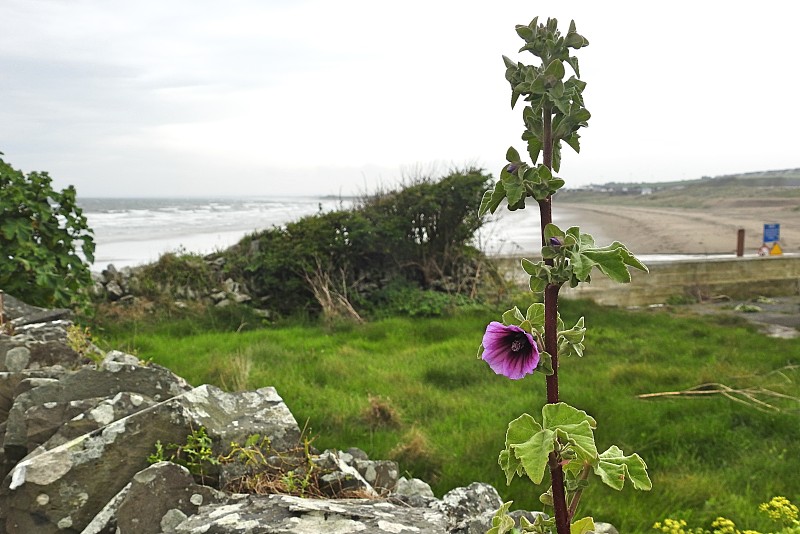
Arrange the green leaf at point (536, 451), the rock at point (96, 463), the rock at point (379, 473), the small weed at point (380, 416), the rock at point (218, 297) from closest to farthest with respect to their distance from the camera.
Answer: the green leaf at point (536, 451)
the rock at point (96, 463)
the rock at point (379, 473)
the small weed at point (380, 416)
the rock at point (218, 297)

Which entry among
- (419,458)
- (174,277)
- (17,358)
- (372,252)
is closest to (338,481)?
(419,458)

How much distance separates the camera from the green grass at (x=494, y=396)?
4.29 m

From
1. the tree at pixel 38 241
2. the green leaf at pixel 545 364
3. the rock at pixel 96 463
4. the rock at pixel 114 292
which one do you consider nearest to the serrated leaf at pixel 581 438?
the green leaf at pixel 545 364

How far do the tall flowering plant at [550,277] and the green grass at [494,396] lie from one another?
2688mm

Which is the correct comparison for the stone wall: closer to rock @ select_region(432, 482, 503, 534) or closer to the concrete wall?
rock @ select_region(432, 482, 503, 534)

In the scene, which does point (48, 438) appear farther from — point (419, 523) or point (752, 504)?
point (752, 504)

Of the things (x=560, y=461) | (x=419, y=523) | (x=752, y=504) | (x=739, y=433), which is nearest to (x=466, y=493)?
(x=419, y=523)

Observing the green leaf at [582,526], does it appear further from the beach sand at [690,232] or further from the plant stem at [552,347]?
the beach sand at [690,232]

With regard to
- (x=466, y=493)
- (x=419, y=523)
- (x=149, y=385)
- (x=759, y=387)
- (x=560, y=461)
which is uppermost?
(x=560, y=461)

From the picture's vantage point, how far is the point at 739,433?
18.0 feet

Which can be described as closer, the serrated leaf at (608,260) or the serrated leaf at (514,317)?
the serrated leaf at (608,260)

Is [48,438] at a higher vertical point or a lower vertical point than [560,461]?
lower

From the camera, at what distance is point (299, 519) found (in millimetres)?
2164

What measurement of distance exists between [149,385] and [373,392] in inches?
117
